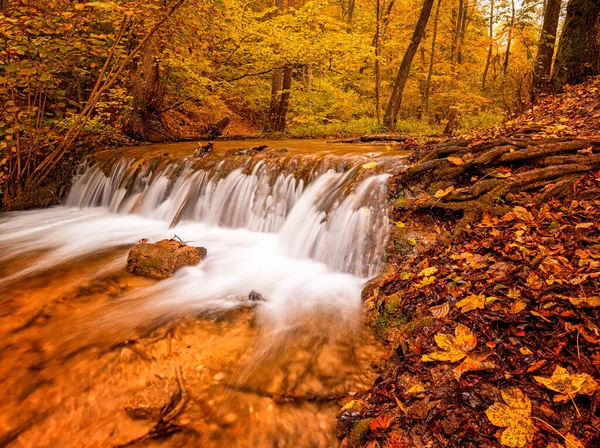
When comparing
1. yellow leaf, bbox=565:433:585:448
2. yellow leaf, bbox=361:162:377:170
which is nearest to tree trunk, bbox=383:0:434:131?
yellow leaf, bbox=361:162:377:170

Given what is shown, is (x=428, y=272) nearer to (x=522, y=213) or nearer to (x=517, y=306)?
(x=517, y=306)

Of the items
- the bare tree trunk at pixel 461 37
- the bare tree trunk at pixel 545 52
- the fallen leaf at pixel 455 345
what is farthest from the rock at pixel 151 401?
the bare tree trunk at pixel 461 37

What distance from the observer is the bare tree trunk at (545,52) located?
7.39 metres

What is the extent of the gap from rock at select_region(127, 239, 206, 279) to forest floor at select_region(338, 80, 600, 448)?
2.77 meters

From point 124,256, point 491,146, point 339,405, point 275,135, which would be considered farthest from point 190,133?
point 339,405

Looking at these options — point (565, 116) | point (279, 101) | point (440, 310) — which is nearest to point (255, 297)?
point (440, 310)

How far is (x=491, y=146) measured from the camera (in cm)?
388

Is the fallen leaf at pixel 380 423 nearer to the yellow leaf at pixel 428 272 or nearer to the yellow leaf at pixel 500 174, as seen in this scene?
the yellow leaf at pixel 428 272

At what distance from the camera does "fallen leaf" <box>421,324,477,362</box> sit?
81.4 inches

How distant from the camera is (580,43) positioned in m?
6.57

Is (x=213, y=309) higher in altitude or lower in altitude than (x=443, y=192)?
lower

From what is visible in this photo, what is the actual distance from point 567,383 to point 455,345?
62cm

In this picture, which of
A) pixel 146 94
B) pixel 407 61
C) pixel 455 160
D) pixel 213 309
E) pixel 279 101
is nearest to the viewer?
pixel 213 309

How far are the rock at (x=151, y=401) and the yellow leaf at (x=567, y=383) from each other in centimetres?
246
